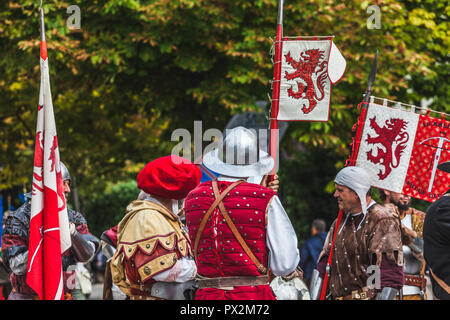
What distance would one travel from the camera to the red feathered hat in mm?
4059

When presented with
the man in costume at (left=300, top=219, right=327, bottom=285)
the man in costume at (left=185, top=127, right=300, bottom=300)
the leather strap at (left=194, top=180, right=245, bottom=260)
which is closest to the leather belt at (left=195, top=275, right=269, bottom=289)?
the man in costume at (left=185, top=127, right=300, bottom=300)

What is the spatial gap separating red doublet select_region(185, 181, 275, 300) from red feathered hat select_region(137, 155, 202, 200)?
126 mm

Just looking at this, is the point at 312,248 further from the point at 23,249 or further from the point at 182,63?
the point at 23,249

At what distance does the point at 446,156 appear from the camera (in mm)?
5348

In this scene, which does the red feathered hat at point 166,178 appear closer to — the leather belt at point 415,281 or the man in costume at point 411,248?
the man in costume at point 411,248

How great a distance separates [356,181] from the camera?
492 centimetres

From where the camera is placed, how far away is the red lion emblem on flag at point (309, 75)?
4895mm

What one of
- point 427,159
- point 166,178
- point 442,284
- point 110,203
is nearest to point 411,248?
point 427,159

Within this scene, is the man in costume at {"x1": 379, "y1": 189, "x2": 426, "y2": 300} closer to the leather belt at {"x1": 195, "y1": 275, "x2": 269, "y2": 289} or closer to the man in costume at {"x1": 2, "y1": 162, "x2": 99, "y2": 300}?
the leather belt at {"x1": 195, "y1": 275, "x2": 269, "y2": 289}

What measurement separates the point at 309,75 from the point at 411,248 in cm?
197

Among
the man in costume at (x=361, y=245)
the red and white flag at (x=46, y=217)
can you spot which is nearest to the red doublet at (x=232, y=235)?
the red and white flag at (x=46, y=217)
